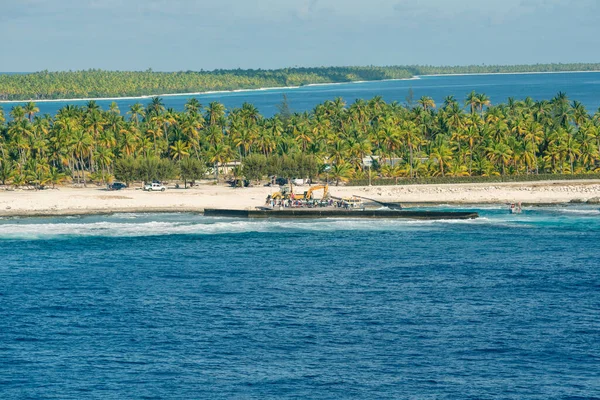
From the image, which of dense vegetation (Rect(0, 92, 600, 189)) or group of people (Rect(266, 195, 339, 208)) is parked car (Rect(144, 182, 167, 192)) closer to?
dense vegetation (Rect(0, 92, 600, 189))

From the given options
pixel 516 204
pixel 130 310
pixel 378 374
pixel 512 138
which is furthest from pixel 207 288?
pixel 512 138

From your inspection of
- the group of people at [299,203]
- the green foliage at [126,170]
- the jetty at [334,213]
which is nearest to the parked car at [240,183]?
the green foliage at [126,170]

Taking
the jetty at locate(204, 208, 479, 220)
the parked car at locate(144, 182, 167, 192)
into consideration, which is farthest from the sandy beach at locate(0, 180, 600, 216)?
the jetty at locate(204, 208, 479, 220)

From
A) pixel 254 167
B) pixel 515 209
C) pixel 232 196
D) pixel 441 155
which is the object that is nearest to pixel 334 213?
pixel 232 196

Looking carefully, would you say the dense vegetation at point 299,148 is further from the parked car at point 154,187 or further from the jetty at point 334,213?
the jetty at point 334,213

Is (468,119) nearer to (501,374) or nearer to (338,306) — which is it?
(338,306)

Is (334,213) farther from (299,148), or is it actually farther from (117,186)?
(117,186)

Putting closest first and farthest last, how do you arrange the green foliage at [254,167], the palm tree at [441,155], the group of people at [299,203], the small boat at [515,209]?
the small boat at [515,209]
the group of people at [299,203]
the green foliage at [254,167]
the palm tree at [441,155]

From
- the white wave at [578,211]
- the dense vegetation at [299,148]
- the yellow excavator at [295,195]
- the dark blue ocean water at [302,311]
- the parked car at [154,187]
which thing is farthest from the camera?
the dense vegetation at [299,148]
